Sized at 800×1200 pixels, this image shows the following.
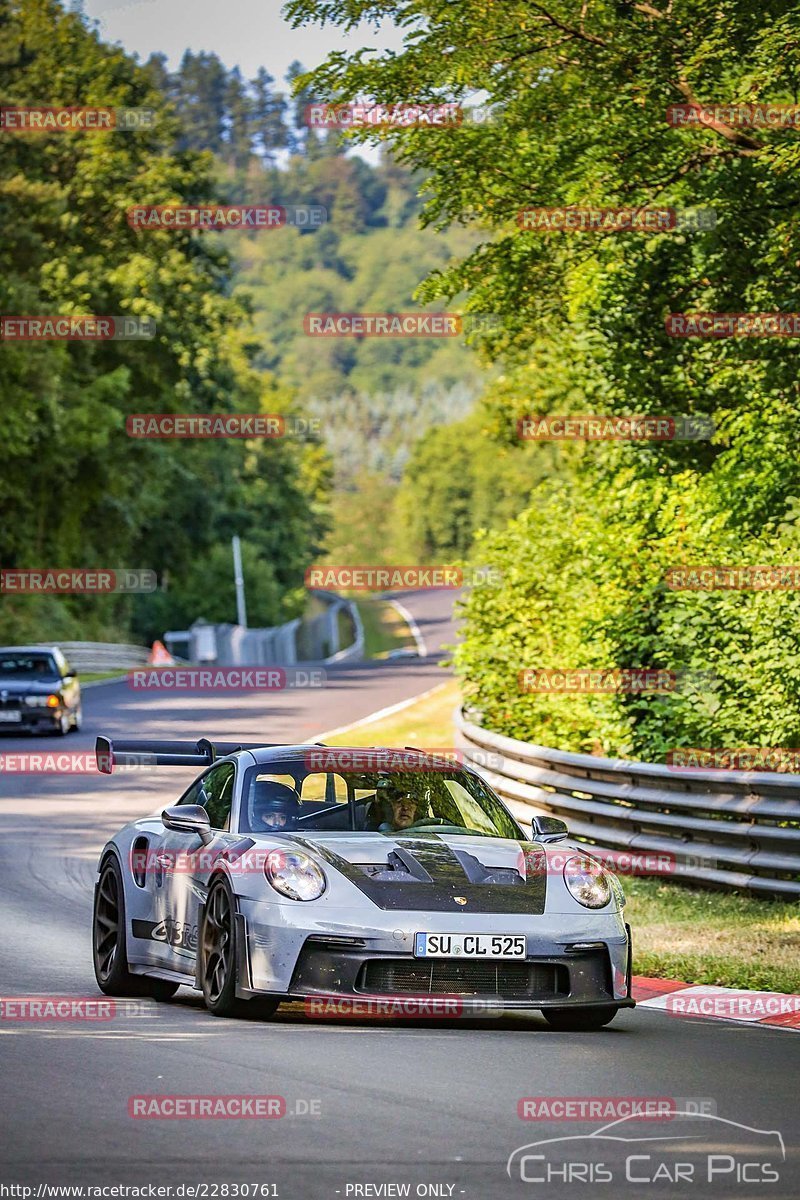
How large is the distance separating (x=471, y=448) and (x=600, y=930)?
189m

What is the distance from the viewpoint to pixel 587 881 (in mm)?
9430

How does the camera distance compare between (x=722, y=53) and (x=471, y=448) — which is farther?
(x=471, y=448)

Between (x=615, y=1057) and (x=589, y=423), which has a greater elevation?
(x=589, y=423)

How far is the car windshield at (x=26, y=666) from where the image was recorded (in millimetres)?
31297

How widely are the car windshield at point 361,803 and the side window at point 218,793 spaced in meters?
0.14

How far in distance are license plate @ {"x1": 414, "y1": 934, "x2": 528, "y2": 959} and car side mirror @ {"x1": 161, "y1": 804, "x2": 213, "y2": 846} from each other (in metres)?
1.55

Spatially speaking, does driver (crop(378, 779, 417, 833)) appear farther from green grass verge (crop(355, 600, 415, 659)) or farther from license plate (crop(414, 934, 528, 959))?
green grass verge (crop(355, 600, 415, 659))

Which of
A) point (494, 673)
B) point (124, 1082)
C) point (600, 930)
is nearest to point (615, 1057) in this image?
point (600, 930)

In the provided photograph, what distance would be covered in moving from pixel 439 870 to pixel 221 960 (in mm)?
1120

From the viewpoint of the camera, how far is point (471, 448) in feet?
646

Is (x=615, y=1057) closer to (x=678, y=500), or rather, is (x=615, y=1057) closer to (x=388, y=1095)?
(x=388, y=1095)

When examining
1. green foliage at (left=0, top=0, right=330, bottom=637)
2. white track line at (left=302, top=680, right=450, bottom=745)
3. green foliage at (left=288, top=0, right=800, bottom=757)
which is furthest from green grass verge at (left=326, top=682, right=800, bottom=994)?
green foliage at (left=0, top=0, right=330, bottom=637)

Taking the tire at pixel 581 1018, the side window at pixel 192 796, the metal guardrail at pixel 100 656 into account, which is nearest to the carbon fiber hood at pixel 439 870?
the tire at pixel 581 1018

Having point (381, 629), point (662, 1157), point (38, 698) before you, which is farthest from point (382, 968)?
point (381, 629)
